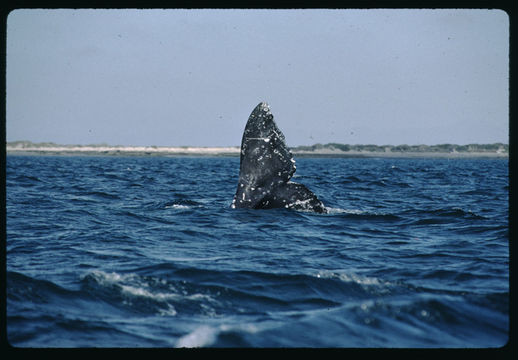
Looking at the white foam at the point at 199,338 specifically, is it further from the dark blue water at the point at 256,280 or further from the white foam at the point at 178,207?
the white foam at the point at 178,207

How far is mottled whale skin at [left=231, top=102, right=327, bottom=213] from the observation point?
11.6 meters

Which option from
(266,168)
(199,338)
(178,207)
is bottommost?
(199,338)

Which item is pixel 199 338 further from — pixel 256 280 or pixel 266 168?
pixel 266 168

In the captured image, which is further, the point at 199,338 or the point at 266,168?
the point at 266,168

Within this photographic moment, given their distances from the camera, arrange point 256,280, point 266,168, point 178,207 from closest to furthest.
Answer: point 256,280, point 266,168, point 178,207

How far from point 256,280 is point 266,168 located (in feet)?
15.2

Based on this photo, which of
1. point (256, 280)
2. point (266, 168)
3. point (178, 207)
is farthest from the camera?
point (178, 207)

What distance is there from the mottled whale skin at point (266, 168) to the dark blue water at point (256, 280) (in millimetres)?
286

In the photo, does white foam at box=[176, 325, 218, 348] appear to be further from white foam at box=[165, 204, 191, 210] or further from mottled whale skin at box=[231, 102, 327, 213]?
white foam at box=[165, 204, 191, 210]

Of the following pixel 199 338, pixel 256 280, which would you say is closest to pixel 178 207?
pixel 256 280

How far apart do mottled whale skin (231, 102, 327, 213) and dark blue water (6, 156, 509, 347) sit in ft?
0.94

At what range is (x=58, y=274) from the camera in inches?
291

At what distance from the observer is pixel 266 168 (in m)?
11.6

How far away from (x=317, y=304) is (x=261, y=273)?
139 centimetres
